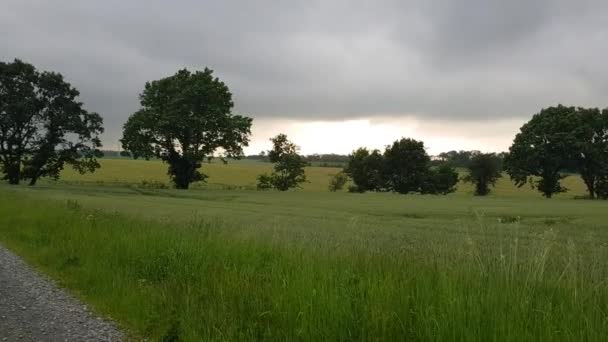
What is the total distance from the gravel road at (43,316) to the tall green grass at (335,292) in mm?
317

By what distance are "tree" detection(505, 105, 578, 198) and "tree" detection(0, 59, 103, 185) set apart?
5899cm

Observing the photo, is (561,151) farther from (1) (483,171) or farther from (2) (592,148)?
(1) (483,171)

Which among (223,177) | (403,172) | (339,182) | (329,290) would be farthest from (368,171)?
(329,290)

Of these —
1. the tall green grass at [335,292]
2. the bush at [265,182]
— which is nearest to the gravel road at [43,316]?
the tall green grass at [335,292]

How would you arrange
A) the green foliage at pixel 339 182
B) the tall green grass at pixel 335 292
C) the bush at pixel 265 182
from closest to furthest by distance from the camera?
1. the tall green grass at pixel 335 292
2. the bush at pixel 265 182
3. the green foliage at pixel 339 182

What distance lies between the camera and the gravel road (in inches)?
274

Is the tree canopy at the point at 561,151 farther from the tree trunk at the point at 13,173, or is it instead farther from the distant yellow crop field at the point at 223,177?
the tree trunk at the point at 13,173

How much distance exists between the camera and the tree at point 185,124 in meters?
70.1

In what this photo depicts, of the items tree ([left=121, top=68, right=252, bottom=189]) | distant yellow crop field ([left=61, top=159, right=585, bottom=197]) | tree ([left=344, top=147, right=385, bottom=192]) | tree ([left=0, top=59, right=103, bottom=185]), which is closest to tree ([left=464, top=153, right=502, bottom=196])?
distant yellow crop field ([left=61, top=159, right=585, bottom=197])

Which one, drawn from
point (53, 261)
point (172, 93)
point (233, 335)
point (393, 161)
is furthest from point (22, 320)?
point (393, 161)

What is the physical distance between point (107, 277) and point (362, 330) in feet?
18.4

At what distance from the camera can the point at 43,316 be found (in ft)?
25.7

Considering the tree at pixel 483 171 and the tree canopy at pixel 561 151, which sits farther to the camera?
the tree at pixel 483 171

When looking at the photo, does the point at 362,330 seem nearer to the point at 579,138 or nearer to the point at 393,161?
the point at 579,138
